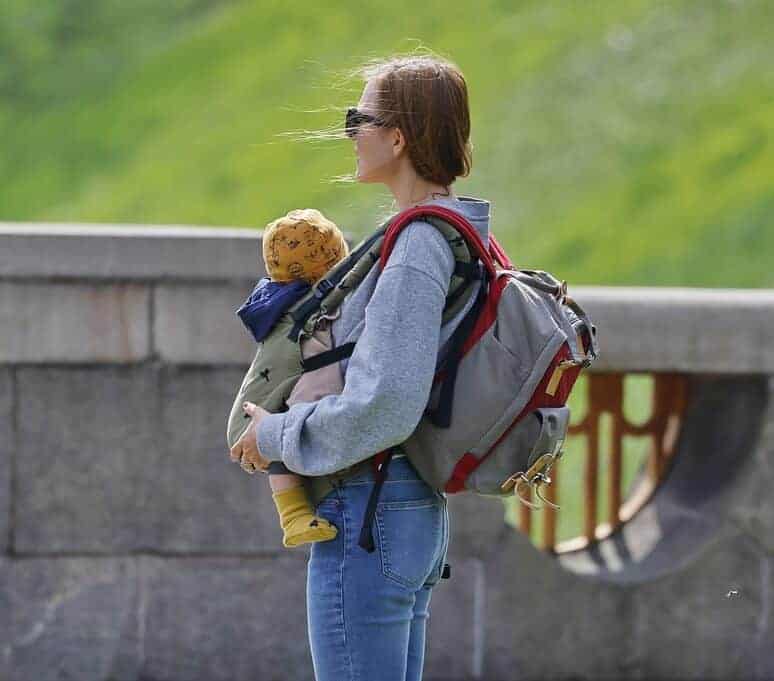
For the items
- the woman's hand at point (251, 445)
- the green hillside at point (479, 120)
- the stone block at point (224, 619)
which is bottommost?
the stone block at point (224, 619)

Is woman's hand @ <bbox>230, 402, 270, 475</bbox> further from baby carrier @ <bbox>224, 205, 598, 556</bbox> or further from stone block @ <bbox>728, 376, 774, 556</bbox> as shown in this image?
stone block @ <bbox>728, 376, 774, 556</bbox>

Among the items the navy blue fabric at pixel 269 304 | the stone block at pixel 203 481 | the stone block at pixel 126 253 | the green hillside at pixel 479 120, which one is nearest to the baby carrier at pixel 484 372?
the navy blue fabric at pixel 269 304

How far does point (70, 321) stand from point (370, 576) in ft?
6.86

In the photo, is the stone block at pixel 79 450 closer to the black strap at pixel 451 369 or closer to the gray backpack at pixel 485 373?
the gray backpack at pixel 485 373

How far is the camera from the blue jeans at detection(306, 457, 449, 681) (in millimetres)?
3020

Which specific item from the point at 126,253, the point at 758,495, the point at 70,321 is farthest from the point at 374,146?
the point at 758,495

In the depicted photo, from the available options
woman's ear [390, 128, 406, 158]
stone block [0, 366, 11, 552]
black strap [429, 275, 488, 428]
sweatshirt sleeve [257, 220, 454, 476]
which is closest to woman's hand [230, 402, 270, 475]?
sweatshirt sleeve [257, 220, 454, 476]

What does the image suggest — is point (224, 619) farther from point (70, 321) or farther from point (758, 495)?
point (758, 495)

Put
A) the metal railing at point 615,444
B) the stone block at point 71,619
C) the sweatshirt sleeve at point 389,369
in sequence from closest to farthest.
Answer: the sweatshirt sleeve at point 389,369 → the stone block at point 71,619 → the metal railing at point 615,444

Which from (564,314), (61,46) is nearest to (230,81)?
(61,46)

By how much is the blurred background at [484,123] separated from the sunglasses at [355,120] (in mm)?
5701

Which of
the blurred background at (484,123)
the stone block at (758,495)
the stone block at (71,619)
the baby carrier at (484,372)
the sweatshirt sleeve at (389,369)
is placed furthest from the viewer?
the blurred background at (484,123)

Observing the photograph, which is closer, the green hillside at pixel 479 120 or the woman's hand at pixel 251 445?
the woman's hand at pixel 251 445

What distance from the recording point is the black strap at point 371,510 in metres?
3.01
